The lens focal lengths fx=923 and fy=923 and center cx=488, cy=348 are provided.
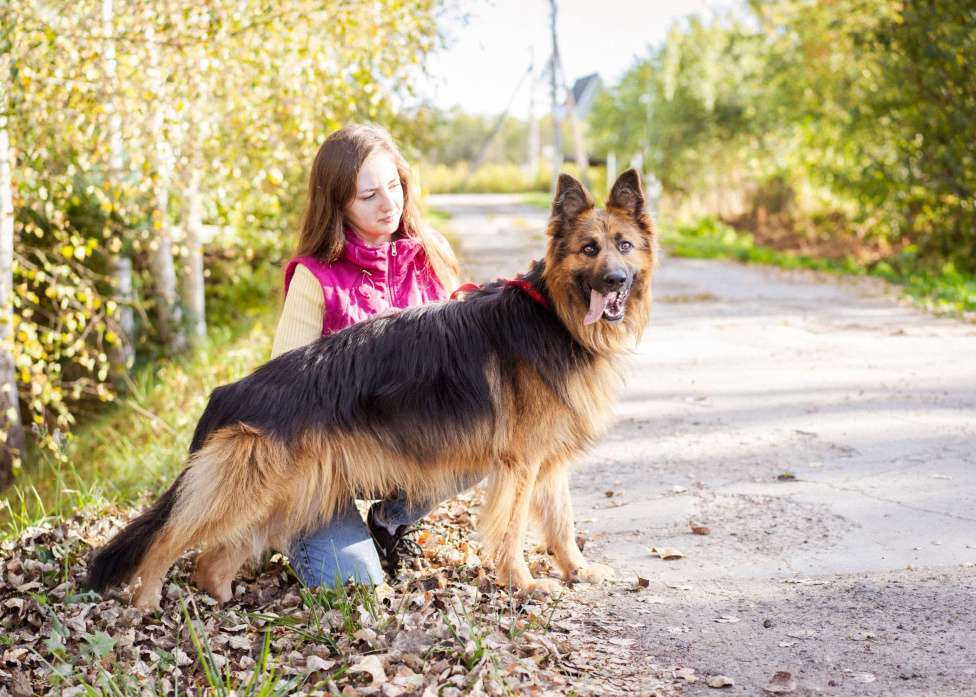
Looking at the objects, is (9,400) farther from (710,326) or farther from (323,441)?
(710,326)

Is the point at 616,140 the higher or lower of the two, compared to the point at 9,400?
higher

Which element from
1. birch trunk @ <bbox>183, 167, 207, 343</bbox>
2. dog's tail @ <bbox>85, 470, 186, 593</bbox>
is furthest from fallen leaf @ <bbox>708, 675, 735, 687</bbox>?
birch trunk @ <bbox>183, 167, 207, 343</bbox>

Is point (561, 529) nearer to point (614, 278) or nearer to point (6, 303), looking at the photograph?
point (614, 278)

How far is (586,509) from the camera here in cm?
531

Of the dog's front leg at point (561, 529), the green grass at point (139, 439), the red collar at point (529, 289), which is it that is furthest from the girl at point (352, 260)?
the green grass at point (139, 439)

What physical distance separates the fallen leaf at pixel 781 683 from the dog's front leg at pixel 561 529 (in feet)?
3.80

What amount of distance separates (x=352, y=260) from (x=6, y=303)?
2.93 metres

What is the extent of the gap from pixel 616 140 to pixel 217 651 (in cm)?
2732

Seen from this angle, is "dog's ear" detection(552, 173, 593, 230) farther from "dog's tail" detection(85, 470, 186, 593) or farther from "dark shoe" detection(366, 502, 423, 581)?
"dog's tail" detection(85, 470, 186, 593)

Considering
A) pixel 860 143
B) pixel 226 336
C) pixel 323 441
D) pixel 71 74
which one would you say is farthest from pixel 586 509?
pixel 860 143

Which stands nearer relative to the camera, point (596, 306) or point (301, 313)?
point (596, 306)

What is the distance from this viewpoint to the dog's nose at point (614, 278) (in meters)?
3.88

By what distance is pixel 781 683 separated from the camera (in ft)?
Answer: 10.6

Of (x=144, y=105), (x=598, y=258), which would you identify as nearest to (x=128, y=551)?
(x=598, y=258)
